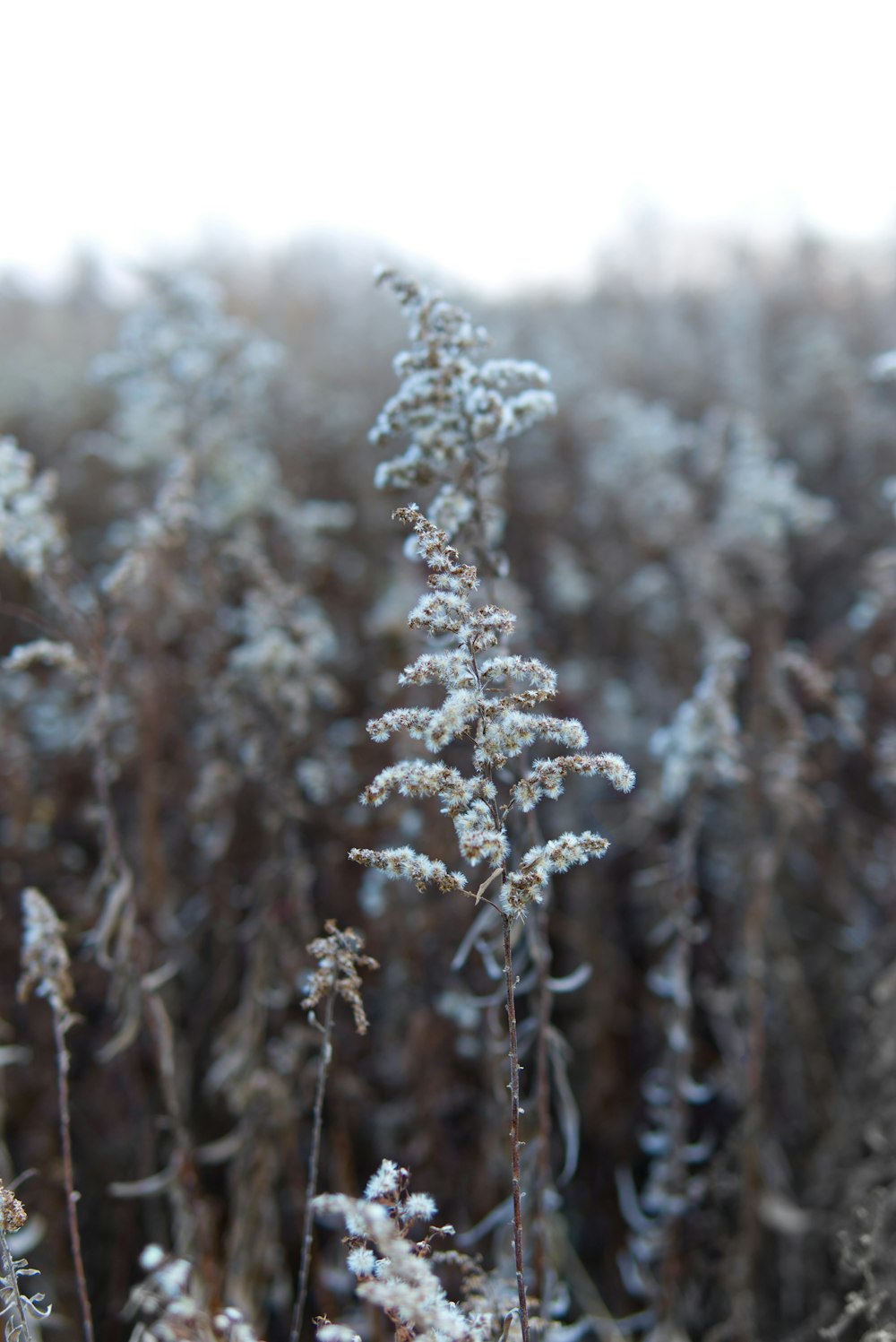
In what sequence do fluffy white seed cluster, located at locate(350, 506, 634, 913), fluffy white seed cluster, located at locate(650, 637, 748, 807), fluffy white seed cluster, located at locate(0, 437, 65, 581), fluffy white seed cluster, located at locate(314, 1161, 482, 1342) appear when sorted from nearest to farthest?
fluffy white seed cluster, located at locate(314, 1161, 482, 1342)
fluffy white seed cluster, located at locate(350, 506, 634, 913)
fluffy white seed cluster, located at locate(0, 437, 65, 581)
fluffy white seed cluster, located at locate(650, 637, 748, 807)

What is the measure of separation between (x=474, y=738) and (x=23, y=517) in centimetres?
144

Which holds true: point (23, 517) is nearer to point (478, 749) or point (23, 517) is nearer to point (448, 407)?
point (448, 407)

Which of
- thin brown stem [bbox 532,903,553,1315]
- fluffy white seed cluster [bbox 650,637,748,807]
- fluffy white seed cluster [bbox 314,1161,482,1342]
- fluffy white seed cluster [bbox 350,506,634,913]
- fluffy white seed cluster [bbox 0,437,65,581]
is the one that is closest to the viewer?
fluffy white seed cluster [bbox 314,1161,482,1342]

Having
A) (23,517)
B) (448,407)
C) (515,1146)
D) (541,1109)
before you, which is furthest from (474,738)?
(23,517)

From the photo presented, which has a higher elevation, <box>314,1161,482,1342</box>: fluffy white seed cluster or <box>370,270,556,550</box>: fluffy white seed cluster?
<box>370,270,556,550</box>: fluffy white seed cluster

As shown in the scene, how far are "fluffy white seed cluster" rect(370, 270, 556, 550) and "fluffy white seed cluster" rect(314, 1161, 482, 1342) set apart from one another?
1202mm

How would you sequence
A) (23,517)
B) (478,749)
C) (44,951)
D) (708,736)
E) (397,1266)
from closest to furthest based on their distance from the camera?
(397,1266) < (478,749) < (44,951) < (23,517) < (708,736)

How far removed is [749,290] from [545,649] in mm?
6460

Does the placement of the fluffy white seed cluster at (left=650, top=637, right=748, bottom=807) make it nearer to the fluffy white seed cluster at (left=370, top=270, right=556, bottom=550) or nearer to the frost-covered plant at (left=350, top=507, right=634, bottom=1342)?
the fluffy white seed cluster at (left=370, top=270, right=556, bottom=550)

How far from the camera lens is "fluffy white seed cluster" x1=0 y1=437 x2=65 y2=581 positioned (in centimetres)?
213

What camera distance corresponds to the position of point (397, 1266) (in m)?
1.14

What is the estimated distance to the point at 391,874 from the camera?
4.42ft

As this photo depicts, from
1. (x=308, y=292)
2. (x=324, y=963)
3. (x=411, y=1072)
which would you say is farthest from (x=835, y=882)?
(x=308, y=292)

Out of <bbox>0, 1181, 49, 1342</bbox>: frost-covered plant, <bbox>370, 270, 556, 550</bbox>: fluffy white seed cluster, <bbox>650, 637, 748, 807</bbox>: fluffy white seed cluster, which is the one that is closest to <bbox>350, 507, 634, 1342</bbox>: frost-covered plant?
<bbox>370, 270, 556, 550</bbox>: fluffy white seed cluster
